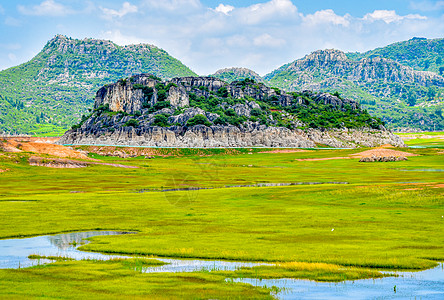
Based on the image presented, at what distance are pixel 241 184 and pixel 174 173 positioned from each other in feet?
116

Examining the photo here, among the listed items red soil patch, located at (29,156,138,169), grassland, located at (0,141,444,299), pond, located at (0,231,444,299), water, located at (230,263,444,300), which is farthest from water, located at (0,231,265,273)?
red soil patch, located at (29,156,138,169)

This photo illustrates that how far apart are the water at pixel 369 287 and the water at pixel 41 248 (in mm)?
14620

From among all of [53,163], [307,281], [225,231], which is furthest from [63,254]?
[53,163]

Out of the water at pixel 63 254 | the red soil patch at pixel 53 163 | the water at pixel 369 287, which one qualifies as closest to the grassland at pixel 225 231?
the water at pixel 369 287

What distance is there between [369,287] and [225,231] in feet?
67.1

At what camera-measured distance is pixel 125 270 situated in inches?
1266

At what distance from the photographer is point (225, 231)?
157ft

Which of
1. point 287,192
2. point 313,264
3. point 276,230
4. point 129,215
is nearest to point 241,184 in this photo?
point 287,192

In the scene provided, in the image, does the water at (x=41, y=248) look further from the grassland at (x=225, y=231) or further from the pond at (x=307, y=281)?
the grassland at (x=225, y=231)

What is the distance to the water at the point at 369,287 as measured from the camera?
27.5 metres

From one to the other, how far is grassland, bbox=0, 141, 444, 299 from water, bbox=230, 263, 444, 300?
95 cm

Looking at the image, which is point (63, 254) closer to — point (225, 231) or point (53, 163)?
point (225, 231)

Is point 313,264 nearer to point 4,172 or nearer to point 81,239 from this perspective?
point 81,239

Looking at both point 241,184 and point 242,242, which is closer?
point 242,242
